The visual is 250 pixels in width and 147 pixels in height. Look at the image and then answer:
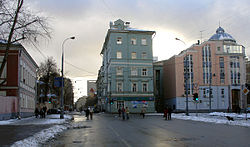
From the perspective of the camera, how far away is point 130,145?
1096 centimetres

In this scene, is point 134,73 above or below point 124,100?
above

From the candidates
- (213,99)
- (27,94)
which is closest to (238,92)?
(213,99)

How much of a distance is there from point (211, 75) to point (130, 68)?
20381mm

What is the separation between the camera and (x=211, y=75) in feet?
239

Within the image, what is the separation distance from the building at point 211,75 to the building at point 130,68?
8.04 m

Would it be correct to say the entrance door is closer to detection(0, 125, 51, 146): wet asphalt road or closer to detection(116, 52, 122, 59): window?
detection(116, 52, 122, 59): window

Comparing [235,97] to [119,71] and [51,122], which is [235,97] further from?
[51,122]

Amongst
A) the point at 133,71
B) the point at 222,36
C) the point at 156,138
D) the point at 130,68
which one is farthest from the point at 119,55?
the point at 156,138

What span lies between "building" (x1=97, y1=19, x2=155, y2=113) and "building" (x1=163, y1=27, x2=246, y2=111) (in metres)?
8.04

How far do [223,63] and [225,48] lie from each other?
12.9 feet

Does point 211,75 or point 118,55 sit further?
point 211,75

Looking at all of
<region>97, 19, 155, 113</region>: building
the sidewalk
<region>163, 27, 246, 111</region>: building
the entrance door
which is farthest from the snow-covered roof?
the sidewalk

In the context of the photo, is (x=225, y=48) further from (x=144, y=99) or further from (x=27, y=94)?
(x=27, y=94)

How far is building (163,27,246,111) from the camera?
7244cm
